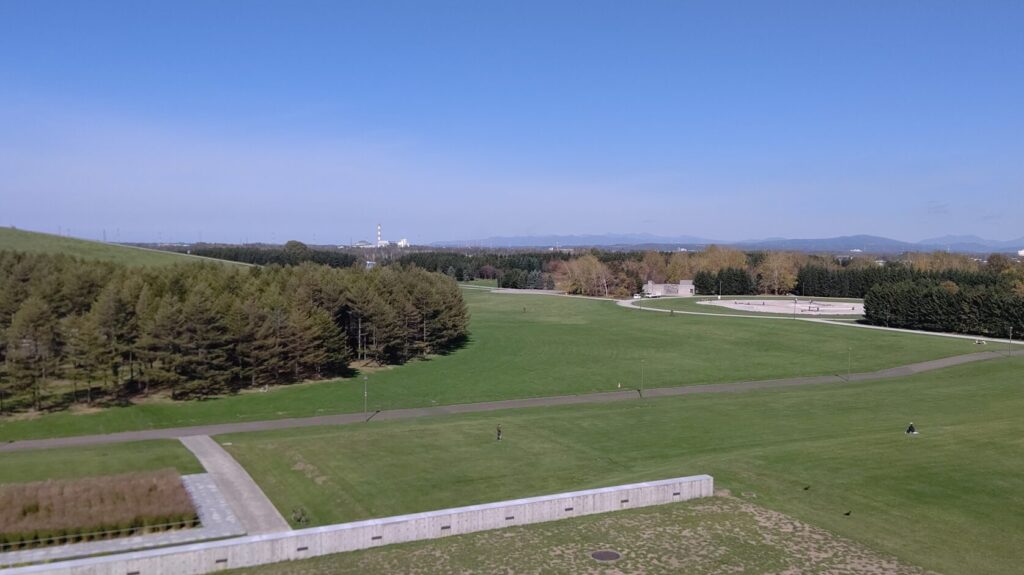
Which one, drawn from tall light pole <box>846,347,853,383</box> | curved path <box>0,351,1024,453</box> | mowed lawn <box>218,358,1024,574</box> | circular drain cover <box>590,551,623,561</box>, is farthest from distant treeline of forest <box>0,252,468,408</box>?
circular drain cover <box>590,551,623,561</box>

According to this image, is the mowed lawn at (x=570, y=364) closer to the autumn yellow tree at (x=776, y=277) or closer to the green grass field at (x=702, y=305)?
the green grass field at (x=702, y=305)

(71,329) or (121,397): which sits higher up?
(71,329)

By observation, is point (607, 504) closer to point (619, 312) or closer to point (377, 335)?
point (377, 335)

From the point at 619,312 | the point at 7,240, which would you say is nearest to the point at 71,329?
the point at 7,240

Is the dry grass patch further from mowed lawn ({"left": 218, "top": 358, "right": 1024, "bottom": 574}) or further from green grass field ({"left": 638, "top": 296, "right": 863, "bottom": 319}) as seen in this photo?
green grass field ({"left": 638, "top": 296, "right": 863, "bottom": 319})

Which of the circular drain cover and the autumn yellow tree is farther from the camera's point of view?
the autumn yellow tree

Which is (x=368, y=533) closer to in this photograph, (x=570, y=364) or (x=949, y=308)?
(x=570, y=364)
